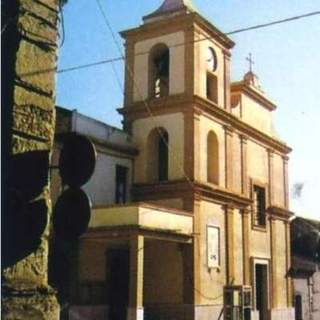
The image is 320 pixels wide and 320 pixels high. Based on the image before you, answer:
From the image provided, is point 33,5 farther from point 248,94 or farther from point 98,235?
point 248,94

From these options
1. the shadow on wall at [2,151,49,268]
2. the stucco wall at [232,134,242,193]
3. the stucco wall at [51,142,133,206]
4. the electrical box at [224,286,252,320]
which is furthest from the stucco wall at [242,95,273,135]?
the shadow on wall at [2,151,49,268]

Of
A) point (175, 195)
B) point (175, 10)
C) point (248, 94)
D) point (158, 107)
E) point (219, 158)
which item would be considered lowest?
point (175, 195)

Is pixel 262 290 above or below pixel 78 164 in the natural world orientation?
below

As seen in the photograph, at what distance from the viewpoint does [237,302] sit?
21547mm

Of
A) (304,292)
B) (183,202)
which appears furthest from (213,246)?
(304,292)

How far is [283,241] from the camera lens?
28.6 meters

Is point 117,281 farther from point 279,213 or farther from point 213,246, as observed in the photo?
point 279,213

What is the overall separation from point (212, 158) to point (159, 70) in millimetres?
4188

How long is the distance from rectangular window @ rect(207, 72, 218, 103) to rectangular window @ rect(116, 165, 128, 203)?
4.86 metres

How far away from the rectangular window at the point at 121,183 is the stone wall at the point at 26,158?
56.1 feet

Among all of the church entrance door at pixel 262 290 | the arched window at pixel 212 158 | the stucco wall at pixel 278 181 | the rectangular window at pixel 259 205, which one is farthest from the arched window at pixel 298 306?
the arched window at pixel 212 158

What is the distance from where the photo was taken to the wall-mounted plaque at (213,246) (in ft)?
71.5

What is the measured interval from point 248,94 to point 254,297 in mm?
9195

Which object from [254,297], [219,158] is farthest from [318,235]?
[219,158]
